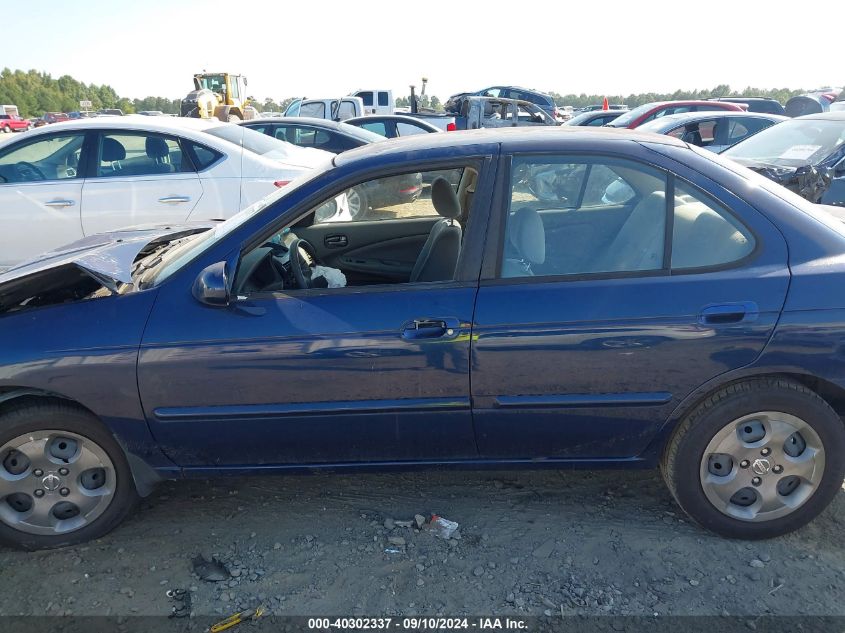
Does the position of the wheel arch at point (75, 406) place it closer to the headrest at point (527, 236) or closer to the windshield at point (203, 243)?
the windshield at point (203, 243)

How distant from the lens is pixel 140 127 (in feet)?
18.9

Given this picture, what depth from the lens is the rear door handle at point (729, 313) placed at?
7.90ft

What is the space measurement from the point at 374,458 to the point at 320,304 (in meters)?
0.69

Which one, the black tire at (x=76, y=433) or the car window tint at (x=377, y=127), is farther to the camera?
the car window tint at (x=377, y=127)

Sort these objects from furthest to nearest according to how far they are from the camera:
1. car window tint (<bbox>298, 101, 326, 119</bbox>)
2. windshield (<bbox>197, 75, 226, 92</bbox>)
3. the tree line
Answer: the tree line → windshield (<bbox>197, 75, 226, 92</bbox>) → car window tint (<bbox>298, 101, 326, 119</bbox>)

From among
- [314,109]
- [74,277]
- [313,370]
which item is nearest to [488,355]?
[313,370]

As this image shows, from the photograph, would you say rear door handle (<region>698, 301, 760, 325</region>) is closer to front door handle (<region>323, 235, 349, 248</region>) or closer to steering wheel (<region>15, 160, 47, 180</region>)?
front door handle (<region>323, 235, 349, 248</region>)

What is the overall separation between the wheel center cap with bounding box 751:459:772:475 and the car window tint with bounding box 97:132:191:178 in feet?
16.8

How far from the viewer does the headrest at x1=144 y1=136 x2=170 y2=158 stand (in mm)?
5805

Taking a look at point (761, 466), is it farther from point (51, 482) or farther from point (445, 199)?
point (51, 482)

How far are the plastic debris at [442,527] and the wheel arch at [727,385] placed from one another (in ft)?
2.88

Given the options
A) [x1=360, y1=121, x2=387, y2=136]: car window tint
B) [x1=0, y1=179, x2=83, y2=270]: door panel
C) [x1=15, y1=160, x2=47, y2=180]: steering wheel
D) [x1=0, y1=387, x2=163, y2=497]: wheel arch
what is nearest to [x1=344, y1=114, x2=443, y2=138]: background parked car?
[x1=360, y1=121, x2=387, y2=136]: car window tint

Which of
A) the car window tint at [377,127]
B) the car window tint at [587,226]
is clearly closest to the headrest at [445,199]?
the car window tint at [587,226]

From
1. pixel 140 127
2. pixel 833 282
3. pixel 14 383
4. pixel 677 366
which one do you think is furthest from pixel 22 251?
pixel 833 282
